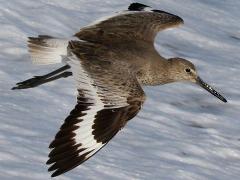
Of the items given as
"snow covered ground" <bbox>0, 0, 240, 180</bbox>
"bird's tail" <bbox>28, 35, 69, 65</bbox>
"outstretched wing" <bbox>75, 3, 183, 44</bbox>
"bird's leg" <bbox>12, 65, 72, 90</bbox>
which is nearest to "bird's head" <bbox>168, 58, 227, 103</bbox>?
"outstretched wing" <bbox>75, 3, 183, 44</bbox>

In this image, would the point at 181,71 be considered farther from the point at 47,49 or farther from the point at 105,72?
the point at 105,72

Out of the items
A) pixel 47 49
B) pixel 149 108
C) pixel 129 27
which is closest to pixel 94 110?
pixel 47 49

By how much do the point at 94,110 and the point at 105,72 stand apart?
0.45 metres

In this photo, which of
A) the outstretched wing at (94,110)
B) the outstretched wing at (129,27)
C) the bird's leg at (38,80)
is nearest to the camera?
the outstretched wing at (94,110)

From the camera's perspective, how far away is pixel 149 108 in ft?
29.7

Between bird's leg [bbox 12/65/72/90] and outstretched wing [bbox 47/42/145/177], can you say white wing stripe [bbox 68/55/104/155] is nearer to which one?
outstretched wing [bbox 47/42/145/177]

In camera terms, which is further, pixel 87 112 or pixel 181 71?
pixel 181 71

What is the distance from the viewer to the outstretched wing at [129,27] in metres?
7.76

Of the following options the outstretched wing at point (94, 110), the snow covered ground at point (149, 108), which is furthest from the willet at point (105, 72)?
the snow covered ground at point (149, 108)

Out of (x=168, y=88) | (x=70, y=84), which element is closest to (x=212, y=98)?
(x=168, y=88)

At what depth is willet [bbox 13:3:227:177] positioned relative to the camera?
6.43 meters

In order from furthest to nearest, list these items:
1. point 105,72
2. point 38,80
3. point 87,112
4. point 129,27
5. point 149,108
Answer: point 149,108, point 38,80, point 129,27, point 105,72, point 87,112

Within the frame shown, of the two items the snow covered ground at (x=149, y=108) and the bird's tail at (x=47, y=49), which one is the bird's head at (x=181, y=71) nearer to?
the snow covered ground at (x=149, y=108)

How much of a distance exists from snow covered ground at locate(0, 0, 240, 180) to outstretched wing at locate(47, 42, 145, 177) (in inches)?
25.4
